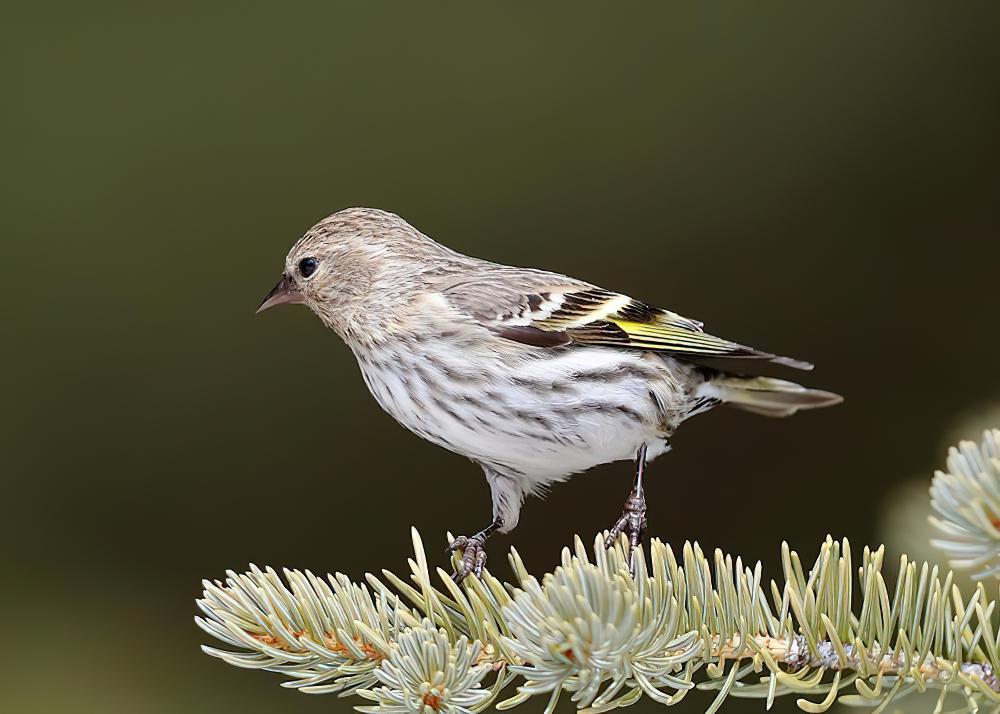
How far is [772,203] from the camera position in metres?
3.34

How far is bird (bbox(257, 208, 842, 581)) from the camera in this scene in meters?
1.81

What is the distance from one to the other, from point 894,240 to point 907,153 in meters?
0.26

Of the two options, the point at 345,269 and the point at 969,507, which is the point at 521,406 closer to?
the point at 345,269

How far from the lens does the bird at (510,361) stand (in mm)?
1812

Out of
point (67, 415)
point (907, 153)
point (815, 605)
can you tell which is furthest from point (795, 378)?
point (67, 415)

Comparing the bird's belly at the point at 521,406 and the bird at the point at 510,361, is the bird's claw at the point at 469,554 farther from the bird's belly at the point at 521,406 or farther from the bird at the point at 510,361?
the bird's belly at the point at 521,406

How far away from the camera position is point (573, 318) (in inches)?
80.9

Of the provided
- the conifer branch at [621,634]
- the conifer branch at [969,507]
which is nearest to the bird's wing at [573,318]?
the conifer branch at [621,634]

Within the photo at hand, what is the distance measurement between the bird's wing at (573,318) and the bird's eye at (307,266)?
0.87 ft

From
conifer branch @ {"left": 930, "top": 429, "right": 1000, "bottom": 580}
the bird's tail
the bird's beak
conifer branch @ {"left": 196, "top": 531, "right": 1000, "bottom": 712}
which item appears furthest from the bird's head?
conifer branch @ {"left": 930, "top": 429, "right": 1000, "bottom": 580}

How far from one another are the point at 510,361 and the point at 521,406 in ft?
0.33

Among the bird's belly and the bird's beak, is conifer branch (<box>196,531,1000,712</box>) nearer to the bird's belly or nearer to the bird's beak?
the bird's belly

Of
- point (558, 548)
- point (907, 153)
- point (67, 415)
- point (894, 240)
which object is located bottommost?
point (558, 548)

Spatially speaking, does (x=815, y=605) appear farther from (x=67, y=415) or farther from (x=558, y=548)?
(x=67, y=415)
